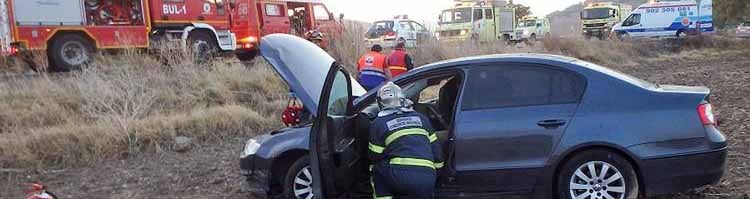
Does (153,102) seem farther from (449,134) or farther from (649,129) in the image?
(649,129)

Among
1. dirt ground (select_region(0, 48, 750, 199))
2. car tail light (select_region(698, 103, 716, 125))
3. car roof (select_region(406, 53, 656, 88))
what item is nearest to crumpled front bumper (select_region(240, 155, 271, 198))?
dirt ground (select_region(0, 48, 750, 199))

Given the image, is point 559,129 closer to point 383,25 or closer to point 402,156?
point 402,156

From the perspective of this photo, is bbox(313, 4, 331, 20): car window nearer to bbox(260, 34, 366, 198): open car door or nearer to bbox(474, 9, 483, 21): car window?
bbox(474, 9, 483, 21): car window

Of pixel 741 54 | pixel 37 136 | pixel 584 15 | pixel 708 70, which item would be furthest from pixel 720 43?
pixel 37 136

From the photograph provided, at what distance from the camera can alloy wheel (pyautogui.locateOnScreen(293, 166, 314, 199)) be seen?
→ 5020 millimetres

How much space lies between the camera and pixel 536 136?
14.6 ft

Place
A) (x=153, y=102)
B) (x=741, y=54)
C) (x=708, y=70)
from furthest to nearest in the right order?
(x=741, y=54) → (x=708, y=70) → (x=153, y=102)

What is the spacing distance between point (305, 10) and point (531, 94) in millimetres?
14970

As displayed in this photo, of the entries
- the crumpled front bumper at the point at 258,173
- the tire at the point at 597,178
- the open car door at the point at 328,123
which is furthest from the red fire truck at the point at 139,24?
the tire at the point at 597,178

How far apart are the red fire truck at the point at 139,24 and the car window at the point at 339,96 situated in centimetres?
1034

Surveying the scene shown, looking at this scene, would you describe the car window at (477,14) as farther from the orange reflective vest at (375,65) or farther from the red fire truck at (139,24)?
the orange reflective vest at (375,65)

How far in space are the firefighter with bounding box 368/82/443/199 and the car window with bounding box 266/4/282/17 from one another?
14.6 metres

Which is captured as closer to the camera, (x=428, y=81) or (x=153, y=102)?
(x=428, y=81)

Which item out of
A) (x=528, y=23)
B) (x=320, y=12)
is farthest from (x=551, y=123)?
(x=528, y=23)
